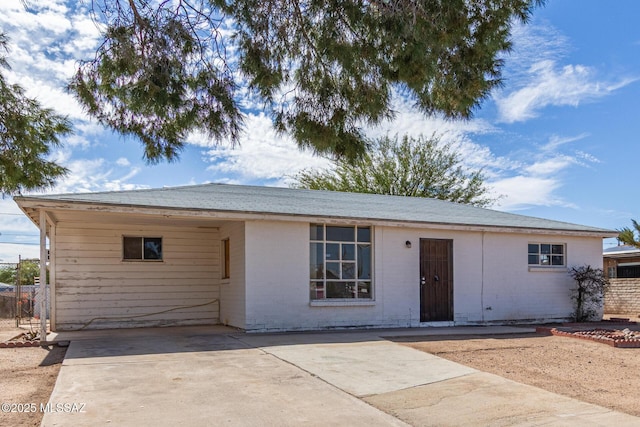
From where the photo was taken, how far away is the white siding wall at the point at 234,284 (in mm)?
11953

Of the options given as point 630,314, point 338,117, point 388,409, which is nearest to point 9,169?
point 338,117

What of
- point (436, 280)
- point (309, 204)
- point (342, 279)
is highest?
point (309, 204)

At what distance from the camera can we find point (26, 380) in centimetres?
701

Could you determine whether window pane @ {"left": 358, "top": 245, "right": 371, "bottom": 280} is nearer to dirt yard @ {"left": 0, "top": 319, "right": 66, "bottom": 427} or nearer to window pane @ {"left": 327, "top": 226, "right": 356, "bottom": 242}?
window pane @ {"left": 327, "top": 226, "right": 356, "bottom": 242}

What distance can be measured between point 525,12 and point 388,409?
4.91m

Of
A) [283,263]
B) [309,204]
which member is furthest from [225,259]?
[309,204]

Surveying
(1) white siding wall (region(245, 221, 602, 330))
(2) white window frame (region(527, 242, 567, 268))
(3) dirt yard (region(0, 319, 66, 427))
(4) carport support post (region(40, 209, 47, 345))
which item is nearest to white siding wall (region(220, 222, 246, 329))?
(1) white siding wall (region(245, 221, 602, 330))

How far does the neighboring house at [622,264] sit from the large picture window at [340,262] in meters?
15.1

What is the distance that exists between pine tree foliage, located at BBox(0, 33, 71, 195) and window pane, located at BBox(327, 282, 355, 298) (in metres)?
6.46

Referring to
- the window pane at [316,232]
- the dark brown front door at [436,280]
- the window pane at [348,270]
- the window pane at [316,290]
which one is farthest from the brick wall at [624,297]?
the window pane at [316,232]

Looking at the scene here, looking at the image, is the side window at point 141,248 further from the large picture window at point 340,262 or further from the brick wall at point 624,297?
the brick wall at point 624,297

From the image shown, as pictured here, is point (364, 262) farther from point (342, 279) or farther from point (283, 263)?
point (283, 263)

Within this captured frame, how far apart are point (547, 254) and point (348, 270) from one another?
20.4 feet

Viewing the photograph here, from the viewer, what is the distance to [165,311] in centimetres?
1348
